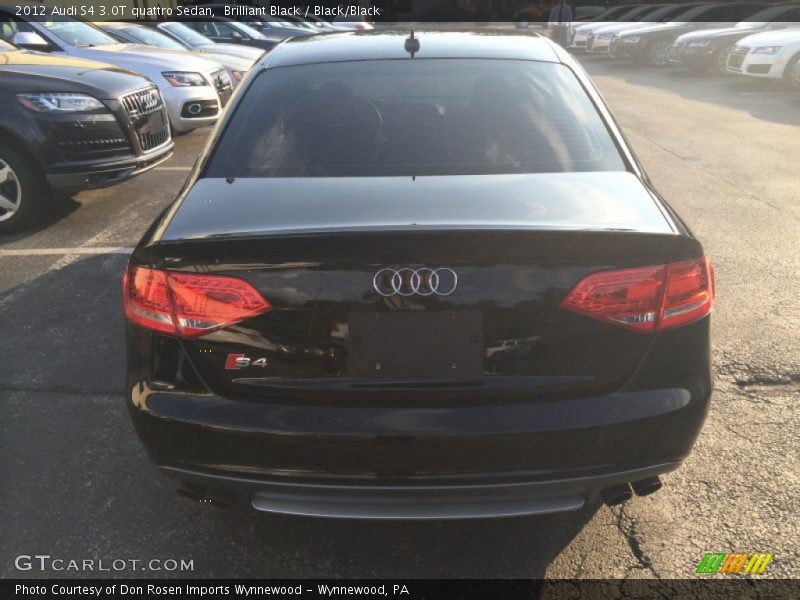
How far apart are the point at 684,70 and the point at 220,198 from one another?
66.0 ft

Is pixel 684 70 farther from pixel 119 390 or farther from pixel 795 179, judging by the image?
pixel 119 390

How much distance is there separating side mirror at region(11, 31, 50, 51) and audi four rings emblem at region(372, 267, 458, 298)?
738 cm

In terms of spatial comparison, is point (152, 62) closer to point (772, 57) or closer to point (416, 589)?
point (416, 589)

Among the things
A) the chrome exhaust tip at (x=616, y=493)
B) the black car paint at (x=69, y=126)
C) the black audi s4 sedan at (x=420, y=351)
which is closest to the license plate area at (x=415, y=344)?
the black audi s4 sedan at (x=420, y=351)

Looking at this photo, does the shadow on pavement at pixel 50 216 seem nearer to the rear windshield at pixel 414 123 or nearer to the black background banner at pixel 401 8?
the rear windshield at pixel 414 123

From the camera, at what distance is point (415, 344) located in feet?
6.40

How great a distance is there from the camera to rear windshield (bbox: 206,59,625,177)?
255 cm

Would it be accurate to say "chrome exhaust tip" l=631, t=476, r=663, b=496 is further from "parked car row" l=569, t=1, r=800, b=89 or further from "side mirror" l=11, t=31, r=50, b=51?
"parked car row" l=569, t=1, r=800, b=89

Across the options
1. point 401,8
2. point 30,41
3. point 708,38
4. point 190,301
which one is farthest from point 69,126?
point 401,8

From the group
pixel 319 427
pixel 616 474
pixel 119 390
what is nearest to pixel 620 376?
pixel 616 474

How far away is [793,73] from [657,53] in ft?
25.1

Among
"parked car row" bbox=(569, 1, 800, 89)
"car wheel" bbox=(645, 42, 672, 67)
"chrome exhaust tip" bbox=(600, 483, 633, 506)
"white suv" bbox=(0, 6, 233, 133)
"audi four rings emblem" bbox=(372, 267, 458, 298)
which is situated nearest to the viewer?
"audi four rings emblem" bbox=(372, 267, 458, 298)

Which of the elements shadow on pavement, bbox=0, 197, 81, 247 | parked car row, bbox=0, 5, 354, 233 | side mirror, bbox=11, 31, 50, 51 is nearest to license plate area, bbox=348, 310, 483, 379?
parked car row, bbox=0, 5, 354, 233

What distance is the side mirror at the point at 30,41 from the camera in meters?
7.73
